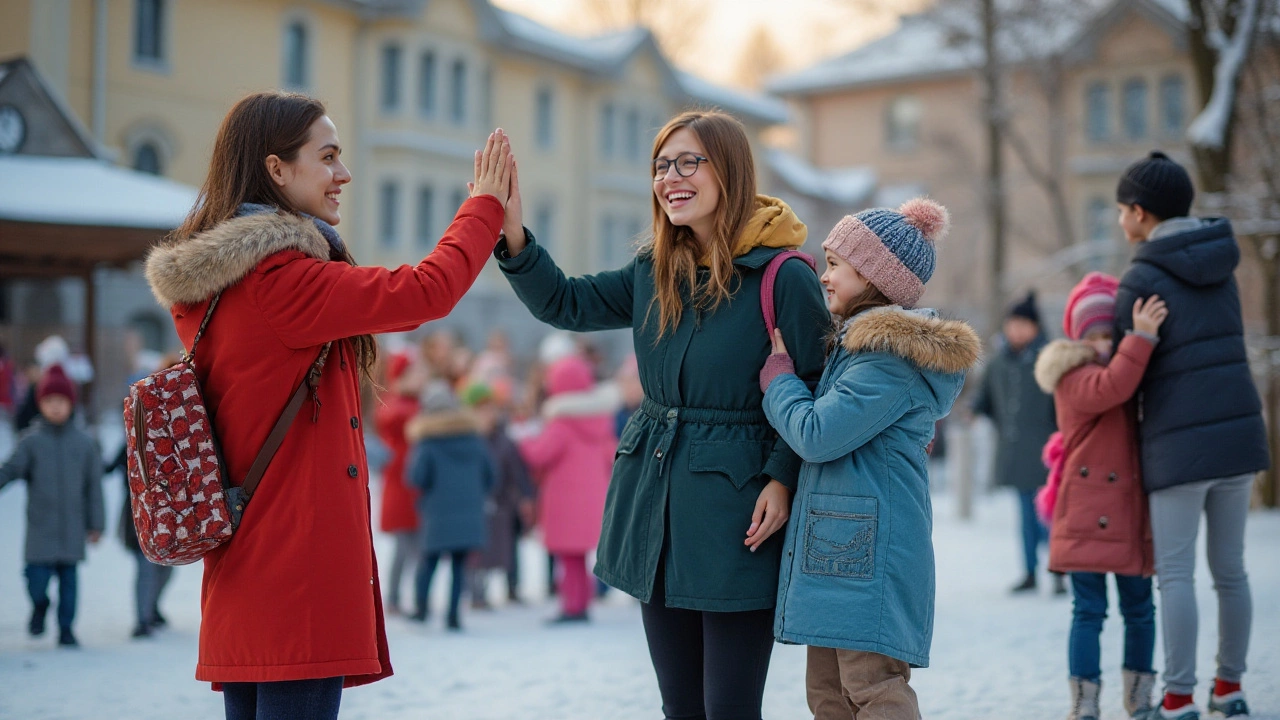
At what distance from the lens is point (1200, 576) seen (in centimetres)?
825

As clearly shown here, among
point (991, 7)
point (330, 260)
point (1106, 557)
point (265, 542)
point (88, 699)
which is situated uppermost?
point (991, 7)

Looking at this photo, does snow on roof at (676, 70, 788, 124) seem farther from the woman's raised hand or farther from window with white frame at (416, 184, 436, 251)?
the woman's raised hand

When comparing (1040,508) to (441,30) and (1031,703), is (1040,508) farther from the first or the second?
(441,30)

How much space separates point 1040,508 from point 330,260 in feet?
11.0

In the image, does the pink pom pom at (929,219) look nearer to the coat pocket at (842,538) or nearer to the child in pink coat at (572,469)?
the coat pocket at (842,538)

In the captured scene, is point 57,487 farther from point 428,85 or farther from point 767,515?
point 428,85

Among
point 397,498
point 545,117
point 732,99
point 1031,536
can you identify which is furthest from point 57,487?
point 732,99

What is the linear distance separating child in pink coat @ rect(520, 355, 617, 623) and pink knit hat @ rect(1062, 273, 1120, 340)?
465 centimetres

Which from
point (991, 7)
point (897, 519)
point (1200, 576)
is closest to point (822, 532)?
point (897, 519)

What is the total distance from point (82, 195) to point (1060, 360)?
11383mm

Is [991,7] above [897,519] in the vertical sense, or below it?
above

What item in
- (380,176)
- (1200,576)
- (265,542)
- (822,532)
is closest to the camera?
(265,542)

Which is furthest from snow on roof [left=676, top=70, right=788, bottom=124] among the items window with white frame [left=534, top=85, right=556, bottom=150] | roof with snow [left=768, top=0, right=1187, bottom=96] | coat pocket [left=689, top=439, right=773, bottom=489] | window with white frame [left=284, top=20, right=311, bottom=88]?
coat pocket [left=689, top=439, right=773, bottom=489]

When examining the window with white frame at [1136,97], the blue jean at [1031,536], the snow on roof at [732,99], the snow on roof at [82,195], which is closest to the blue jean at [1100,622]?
the blue jean at [1031,536]
